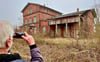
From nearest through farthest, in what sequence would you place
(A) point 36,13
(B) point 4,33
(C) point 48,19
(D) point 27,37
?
1. (B) point 4,33
2. (D) point 27,37
3. (C) point 48,19
4. (A) point 36,13

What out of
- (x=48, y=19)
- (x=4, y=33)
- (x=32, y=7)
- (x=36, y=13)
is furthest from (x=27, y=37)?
(x=32, y=7)

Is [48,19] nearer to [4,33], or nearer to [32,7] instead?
[32,7]

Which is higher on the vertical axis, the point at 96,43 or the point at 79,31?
the point at 79,31

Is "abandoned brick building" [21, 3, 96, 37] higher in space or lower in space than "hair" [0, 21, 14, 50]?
higher

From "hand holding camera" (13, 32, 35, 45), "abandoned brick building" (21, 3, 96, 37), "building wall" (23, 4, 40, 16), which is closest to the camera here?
"hand holding camera" (13, 32, 35, 45)

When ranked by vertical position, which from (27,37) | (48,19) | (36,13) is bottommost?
(27,37)

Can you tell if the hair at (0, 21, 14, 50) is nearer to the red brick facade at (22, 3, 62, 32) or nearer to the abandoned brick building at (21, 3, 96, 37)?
the abandoned brick building at (21, 3, 96, 37)

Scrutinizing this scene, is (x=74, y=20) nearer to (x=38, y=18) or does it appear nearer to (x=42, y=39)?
(x=38, y=18)

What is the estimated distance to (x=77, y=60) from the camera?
16.9 ft

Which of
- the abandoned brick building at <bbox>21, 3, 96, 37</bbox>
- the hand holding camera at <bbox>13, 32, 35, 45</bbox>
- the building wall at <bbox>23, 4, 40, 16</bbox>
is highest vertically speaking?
the building wall at <bbox>23, 4, 40, 16</bbox>

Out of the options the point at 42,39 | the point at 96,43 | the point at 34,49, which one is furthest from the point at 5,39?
the point at 42,39

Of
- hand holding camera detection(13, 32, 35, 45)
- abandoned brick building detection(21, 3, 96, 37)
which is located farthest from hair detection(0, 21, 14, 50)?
abandoned brick building detection(21, 3, 96, 37)

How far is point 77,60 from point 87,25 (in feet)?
8.15

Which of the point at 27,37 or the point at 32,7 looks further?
the point at 32,7
